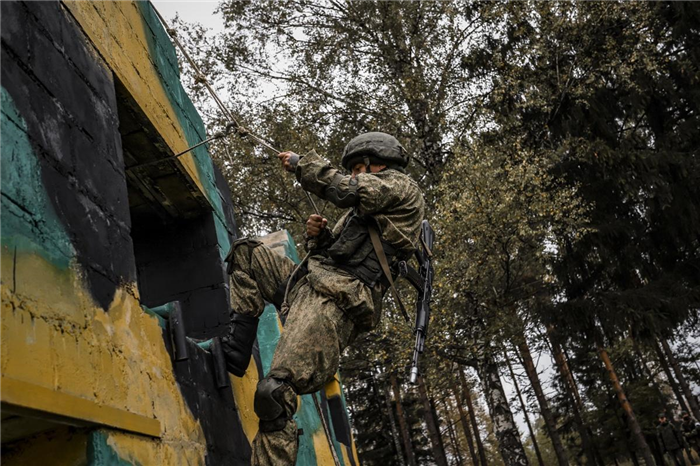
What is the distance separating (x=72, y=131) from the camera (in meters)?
2.85

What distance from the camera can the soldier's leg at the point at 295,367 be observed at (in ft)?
10.3

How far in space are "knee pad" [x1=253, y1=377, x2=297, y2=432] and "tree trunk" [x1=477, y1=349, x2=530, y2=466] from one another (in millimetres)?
10911

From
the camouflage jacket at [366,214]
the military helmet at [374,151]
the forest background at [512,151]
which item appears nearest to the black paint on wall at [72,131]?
the camouflage jacket at [366,214]

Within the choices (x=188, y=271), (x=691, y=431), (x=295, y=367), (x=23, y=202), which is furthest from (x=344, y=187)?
(x=691, y=431)

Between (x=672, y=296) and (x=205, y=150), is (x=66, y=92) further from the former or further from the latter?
(x=672, y=296)

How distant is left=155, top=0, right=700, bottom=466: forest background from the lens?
44.7 feet

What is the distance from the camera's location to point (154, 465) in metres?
2.77

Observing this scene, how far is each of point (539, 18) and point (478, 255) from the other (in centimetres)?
641

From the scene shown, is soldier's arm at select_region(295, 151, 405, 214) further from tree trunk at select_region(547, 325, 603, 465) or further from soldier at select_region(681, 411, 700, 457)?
tree trunk at select_region(547, 325, 603, 465)

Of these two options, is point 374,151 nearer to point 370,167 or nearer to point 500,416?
point 370,167

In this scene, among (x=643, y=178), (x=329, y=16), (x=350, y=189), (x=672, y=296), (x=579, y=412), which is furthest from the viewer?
(x=579, y=412)

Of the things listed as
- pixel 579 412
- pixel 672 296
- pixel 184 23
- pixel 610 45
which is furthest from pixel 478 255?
pixel 579 412

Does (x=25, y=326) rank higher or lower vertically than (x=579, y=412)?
lower

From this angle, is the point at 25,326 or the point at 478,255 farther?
the point at 478,255
